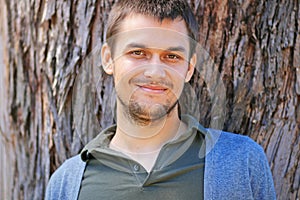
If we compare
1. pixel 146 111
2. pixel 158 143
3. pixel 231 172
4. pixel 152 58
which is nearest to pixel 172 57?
pixel 152 58

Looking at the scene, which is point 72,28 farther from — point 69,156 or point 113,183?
point 113,183

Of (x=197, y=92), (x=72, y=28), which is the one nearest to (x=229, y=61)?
(x=197, y=92)

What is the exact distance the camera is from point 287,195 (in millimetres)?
2027

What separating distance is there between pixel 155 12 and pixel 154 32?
0.23 ft

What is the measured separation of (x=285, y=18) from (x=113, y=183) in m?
0.88

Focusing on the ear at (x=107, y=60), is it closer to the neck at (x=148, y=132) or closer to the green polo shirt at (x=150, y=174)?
the neck at (x=148, y=132)

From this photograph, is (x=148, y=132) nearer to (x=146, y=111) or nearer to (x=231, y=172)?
(x=146, y=111)

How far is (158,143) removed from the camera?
A: 6.13 feet

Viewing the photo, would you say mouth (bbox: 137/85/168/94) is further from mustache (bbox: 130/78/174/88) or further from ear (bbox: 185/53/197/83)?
ear (bbox: 185/53/197/83)

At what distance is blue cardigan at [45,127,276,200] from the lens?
66.1 inches

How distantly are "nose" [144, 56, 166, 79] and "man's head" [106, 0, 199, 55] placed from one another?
14 cm

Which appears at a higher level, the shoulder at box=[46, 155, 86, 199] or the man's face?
the man's face

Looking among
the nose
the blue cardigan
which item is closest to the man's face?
the nose

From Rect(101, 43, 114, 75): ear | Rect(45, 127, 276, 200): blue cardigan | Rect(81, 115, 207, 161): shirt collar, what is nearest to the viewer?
Rect(45, 127, 276, 200): blue cardigan
